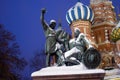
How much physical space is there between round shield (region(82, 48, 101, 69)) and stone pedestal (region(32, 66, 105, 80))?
0.16 metres

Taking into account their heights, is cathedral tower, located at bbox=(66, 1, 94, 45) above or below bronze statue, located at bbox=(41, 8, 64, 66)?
above

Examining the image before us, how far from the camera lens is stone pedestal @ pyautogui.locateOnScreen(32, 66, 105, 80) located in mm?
7051

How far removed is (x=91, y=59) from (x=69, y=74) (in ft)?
2.09

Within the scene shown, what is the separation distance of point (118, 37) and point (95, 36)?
4058 millimetres

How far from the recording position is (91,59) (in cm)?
726

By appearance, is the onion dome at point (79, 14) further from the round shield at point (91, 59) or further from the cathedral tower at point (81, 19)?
the round shield at point (91, 59)

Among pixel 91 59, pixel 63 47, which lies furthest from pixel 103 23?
pixel 91 59

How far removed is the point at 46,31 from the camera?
8.28 meters

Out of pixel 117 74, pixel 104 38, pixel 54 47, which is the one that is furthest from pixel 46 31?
pixel 104 38

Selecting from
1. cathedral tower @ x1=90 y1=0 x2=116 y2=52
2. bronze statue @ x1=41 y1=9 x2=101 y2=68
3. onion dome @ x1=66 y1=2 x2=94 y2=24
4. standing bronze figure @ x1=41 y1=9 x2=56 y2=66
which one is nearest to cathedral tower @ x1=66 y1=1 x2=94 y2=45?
onion dome @ x1=66 y1=2 x2=94 y2=24

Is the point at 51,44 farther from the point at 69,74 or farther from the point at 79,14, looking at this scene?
the point at 79,14

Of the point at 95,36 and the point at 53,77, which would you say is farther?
the point at 95,36

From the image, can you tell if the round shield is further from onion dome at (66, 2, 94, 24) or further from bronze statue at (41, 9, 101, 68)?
onion dome at (66, 2, 94, 24)

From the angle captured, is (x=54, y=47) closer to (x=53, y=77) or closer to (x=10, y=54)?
(x=53, y=77)
